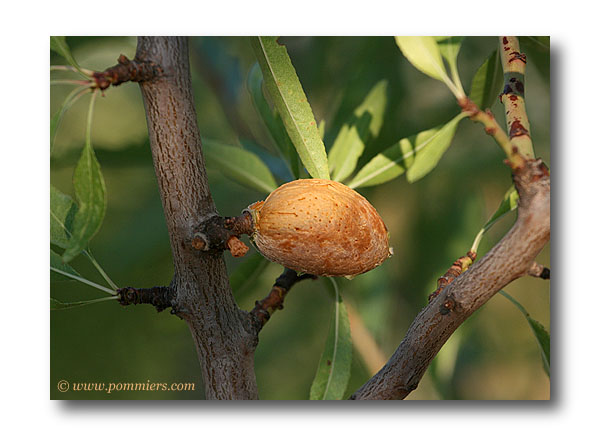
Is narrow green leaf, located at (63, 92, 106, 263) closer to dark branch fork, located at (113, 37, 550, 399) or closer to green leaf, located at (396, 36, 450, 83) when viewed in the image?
dark branch fork, located at (113, 37, 550, 399)

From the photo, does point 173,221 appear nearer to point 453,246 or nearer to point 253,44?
point 253,44

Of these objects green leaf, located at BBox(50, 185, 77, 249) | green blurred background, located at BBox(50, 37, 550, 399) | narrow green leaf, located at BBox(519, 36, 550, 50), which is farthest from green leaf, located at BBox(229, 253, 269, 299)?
narrow green leaf, located at BBox(519, 36, 550, 50)

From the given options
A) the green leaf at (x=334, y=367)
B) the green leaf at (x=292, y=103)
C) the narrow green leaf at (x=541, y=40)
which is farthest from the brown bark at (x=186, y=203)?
the narrow green leaf at (x=541, y=40)

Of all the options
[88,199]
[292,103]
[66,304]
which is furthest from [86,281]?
[292,103]

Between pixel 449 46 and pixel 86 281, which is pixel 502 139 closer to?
pixel 449 46

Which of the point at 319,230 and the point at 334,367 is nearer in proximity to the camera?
the point at 319,230
